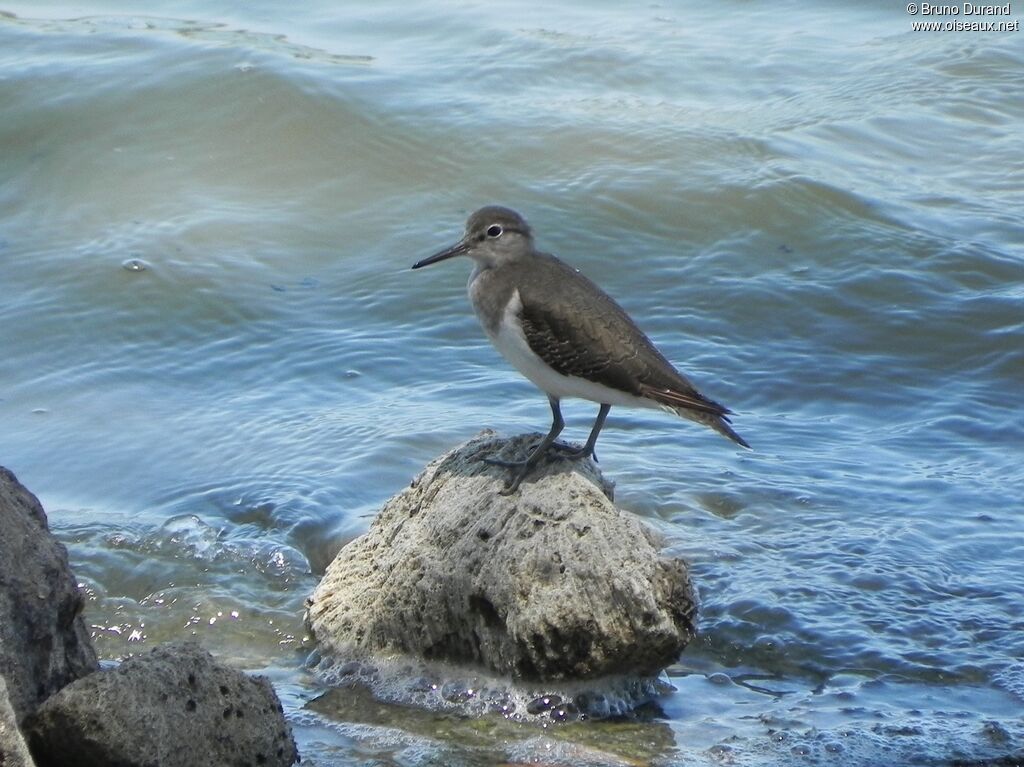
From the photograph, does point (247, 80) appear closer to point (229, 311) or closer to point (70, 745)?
point (229, 311)

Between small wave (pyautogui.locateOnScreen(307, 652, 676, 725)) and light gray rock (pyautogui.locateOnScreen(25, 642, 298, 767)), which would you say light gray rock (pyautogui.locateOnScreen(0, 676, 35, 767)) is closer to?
light gray rock (pyautogui.locateOnScreen(25, 642, 298, 767))

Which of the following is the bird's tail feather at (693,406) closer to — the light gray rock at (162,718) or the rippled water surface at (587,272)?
the rippled water surface at (587,272)

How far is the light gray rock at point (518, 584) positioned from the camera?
5449 mm

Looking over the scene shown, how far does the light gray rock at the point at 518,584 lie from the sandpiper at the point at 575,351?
0.58 ft

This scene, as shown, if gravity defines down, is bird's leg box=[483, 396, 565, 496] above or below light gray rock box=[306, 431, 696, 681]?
above

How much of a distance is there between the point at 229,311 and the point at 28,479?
96.7 inches

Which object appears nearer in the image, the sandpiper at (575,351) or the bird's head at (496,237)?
the sandpiper at (575,351)

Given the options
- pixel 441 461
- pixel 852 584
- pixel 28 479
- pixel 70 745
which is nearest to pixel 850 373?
pixel 852 584

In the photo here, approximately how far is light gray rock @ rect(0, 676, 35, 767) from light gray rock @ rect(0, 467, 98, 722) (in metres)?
0.46

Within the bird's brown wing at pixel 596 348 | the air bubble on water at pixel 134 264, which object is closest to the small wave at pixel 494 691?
the bird's brown wing at pixel 596 348

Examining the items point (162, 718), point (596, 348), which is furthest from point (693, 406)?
point (162, 718)

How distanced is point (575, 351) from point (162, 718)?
7.64 feet

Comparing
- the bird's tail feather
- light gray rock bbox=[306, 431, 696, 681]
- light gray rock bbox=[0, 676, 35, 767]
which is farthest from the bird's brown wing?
light gray rock bbox=[0, 676, 35, 767]

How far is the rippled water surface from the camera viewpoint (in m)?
6.23
